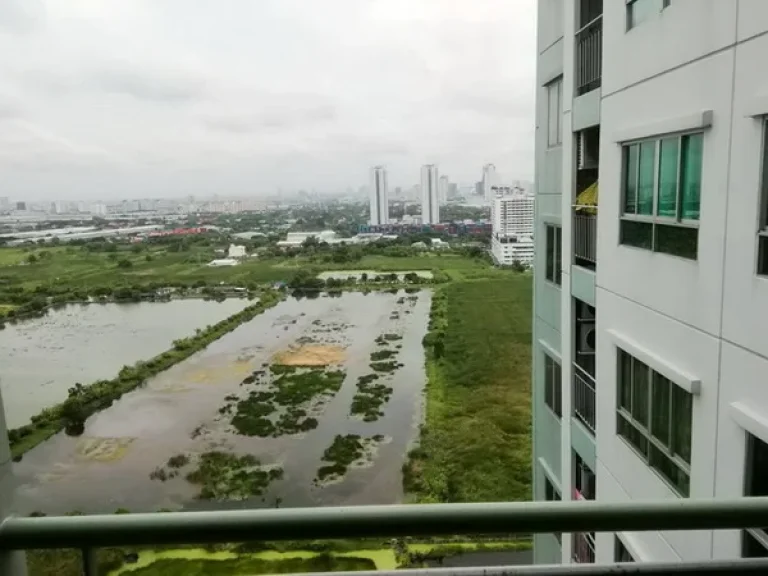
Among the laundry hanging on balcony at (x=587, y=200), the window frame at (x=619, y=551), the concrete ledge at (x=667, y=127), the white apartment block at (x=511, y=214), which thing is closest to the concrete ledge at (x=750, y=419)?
the concrete ledge at (x=667, y=127)

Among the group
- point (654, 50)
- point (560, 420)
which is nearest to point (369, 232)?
point (560, 420)

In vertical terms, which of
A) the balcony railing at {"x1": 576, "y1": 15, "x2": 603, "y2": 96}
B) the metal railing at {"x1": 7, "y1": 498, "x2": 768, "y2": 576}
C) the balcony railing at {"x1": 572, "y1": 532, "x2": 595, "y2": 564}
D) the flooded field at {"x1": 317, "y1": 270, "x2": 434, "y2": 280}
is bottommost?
the flooded field at {"x1": 317, "y1": 270, "x2": 434, "y2": 280}

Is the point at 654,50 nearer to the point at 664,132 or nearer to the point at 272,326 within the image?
the point at 664,132

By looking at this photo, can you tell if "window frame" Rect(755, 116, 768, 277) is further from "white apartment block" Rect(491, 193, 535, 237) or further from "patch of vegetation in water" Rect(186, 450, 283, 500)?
"patch of vegetation in water" Rect(186, 450, 283, 500)

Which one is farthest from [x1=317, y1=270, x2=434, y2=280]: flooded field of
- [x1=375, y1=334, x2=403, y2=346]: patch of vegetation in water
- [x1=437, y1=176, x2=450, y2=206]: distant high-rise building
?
[x1=437, y1=176, x2=450, y2=206]: distant high-rise building

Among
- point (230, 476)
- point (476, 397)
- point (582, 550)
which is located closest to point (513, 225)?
point (582, 550)

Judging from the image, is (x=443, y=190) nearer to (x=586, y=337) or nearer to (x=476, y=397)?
(x=476, y=397)

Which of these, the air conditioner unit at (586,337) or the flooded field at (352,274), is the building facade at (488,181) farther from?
the flooded field at (352,274)
